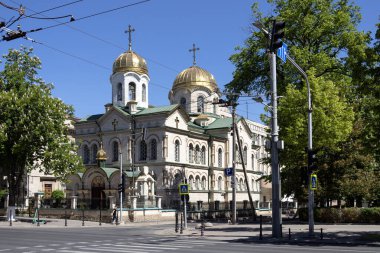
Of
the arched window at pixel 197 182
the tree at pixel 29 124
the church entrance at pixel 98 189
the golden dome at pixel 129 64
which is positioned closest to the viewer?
the tree at pixel 29 124

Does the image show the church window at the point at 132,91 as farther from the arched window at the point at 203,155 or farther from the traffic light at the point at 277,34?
the traffic light at the point at 277,34

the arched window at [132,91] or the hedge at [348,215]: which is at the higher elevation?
the arched window at [132,91]

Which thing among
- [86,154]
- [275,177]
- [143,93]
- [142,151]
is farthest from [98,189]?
[275,177]

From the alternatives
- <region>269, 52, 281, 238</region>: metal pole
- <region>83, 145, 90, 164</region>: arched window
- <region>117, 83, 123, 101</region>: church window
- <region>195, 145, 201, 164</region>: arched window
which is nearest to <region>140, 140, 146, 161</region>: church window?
<region>195, 145, 201, 164</region>: arched window

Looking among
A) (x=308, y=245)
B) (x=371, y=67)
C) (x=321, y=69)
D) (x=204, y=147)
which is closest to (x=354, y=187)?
(x=321, y=69)

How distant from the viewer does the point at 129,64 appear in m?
64.2

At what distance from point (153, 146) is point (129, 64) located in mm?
11240

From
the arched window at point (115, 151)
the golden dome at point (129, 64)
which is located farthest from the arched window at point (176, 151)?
the golden dome at point (129, 64)

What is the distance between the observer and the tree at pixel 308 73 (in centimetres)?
3362

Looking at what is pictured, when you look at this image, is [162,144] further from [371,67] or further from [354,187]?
[371,67]

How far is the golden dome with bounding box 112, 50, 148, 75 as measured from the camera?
64188mm

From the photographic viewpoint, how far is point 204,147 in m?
65.4

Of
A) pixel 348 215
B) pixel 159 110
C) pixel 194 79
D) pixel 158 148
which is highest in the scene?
pixel 194 79

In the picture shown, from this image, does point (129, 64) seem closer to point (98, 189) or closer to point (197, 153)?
point (197, 153)
